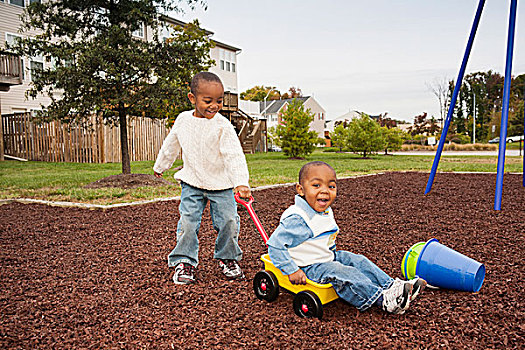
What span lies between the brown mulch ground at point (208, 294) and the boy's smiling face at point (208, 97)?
119 centimetres

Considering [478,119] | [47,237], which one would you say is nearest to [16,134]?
[47,237]

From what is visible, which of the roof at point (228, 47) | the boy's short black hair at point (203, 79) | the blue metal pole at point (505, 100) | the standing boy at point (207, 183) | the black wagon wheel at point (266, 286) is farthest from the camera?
the roof at point (228, 47)

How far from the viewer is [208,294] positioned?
2.60 metres

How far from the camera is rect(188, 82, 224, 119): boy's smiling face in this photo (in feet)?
8.86

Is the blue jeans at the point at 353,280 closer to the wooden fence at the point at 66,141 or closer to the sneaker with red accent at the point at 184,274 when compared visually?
the sneaker with red accent at the point at 184,274

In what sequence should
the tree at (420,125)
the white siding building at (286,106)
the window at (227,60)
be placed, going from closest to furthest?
the window at (227,60), the white siding building at (286,106), the tree at (420,125)

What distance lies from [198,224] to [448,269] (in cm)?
169

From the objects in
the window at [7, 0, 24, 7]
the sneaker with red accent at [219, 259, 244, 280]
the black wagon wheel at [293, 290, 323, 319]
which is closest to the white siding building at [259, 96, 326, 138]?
the window at [7, 0, 24, 7]

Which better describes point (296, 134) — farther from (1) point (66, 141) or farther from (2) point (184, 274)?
(2) point (184, 274)

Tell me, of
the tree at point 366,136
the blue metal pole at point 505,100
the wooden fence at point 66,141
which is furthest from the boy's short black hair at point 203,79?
the tree at point 366,136

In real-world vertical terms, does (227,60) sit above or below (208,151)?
above

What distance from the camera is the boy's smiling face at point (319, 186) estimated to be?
231 centimetres

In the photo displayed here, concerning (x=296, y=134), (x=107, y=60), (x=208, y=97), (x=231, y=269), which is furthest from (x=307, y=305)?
(x=296, y=134)

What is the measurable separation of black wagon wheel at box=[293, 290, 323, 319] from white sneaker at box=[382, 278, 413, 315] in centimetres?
36
